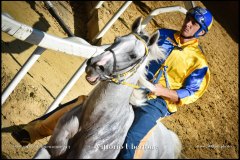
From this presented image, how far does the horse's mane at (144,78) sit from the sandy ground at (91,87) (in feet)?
6.45

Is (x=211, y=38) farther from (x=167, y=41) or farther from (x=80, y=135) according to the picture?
(x=80, y=135)

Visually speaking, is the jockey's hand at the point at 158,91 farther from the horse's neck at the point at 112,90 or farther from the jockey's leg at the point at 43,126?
the jockey's leg at the point at 43,126

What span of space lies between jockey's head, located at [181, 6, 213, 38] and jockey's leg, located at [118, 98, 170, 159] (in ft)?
3.36

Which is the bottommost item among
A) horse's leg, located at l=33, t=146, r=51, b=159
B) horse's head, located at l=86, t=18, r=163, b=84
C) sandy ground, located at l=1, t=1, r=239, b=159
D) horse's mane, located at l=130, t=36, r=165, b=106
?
sandy ground, located at l=1, t=1, r=239, b=159

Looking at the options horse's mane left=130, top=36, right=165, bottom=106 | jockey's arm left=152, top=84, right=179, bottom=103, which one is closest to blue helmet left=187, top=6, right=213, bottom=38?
jockey's arm left=152, top=84, right=179, bottom=103

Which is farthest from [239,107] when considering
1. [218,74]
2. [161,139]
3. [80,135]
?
[80,135]

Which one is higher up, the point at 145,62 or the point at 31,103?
the point at 145,62

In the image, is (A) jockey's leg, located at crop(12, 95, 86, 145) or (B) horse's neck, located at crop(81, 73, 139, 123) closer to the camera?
(B) horse's neck, located at crop(81, 73, 139, 123)

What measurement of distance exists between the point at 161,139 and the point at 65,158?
1.12 m

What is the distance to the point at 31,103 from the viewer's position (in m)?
5.29

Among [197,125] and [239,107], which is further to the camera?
[239,107]

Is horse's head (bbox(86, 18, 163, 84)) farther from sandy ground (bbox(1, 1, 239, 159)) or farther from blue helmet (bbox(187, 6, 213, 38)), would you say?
sandy ground (bbox(1, 1, 239, 159))

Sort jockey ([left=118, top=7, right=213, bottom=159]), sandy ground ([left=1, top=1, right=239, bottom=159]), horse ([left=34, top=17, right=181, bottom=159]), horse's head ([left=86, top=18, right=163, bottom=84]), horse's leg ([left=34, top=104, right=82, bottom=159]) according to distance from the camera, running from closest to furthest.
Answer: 1. horse's head ([left=86, top=18, right=163, bottom=84])
2. horse ([left=34, top=17, right=181, bottom=159])
3. horse's leg ([left=34, top=104, right=82, bottom=159])
4. jockey ([left=118, top=7, right=213, bottom=159])
5. sandy ground ([left=1, top=1, right=239, bottom=159])

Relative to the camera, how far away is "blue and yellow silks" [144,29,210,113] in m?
4.09
